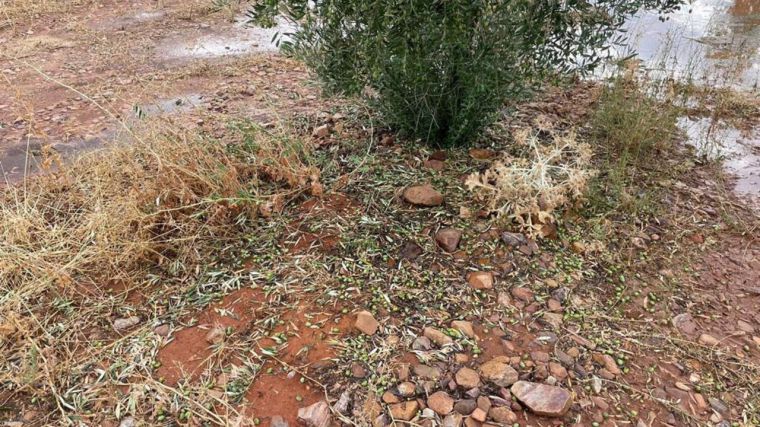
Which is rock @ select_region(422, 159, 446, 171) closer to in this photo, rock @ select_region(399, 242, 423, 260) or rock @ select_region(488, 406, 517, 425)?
rock @ select_region(399, 242, 423, 260)

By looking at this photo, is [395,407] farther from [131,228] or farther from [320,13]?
[320,13]

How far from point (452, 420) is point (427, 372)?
0.21 metres

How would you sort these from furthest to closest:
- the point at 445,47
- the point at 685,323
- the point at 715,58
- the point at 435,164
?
the point at 715,58
the point at 435,164
the point at 445,47
the point at 685,323

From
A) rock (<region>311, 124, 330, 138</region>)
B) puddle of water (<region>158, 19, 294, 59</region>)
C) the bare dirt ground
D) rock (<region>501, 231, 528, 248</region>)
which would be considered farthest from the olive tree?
puddle of water (<region>158, 19, 294, 59</region>)

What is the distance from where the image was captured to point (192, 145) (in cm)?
290

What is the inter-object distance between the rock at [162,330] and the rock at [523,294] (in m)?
1.43

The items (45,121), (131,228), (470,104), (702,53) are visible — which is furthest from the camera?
(702,53)

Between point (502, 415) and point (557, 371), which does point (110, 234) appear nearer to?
point (502, 415)

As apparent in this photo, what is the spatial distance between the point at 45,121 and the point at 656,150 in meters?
4.54

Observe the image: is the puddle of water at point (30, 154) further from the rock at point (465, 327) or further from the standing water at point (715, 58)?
the standing water at point (715, 58)

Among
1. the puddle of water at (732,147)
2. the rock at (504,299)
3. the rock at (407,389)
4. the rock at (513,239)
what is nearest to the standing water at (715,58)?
the puddle of water at (732,147)

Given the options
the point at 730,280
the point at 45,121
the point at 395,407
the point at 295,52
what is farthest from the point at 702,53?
the point at 45,121

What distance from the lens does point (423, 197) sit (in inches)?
111

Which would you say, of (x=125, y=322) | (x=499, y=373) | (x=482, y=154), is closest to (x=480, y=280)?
(x=499, y=373)
